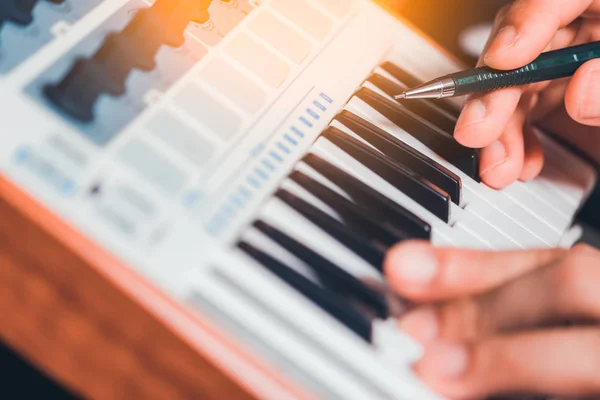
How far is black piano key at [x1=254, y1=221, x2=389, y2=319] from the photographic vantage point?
→ 52 cm

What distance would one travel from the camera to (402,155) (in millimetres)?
656

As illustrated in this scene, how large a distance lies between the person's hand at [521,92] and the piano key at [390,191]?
11cm

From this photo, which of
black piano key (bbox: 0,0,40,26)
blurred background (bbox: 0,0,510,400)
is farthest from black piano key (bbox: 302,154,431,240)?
blurred background (bbox: 0,0,510,400)

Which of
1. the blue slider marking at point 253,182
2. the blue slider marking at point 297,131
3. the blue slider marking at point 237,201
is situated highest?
the blue slider marking at point 297,131

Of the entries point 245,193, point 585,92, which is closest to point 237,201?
point 245,193

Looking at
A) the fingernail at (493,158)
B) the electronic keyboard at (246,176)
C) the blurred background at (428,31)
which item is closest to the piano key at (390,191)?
the electronic keyboard at (246,176)

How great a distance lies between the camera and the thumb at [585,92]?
63cm

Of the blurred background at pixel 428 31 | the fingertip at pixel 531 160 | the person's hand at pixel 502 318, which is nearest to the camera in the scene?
the person's hand at pixel 502 318

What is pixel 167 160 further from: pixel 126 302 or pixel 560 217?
pixel 560 217

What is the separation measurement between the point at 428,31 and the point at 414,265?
0.64 m

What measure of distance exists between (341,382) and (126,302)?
1.05 ft

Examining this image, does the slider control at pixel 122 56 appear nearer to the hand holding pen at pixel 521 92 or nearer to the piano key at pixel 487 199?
the piano key at pixel 487 199

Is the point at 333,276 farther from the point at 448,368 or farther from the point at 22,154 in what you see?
the point at 22,154

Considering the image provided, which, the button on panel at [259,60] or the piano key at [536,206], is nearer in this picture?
the button on panel at [259,60]
